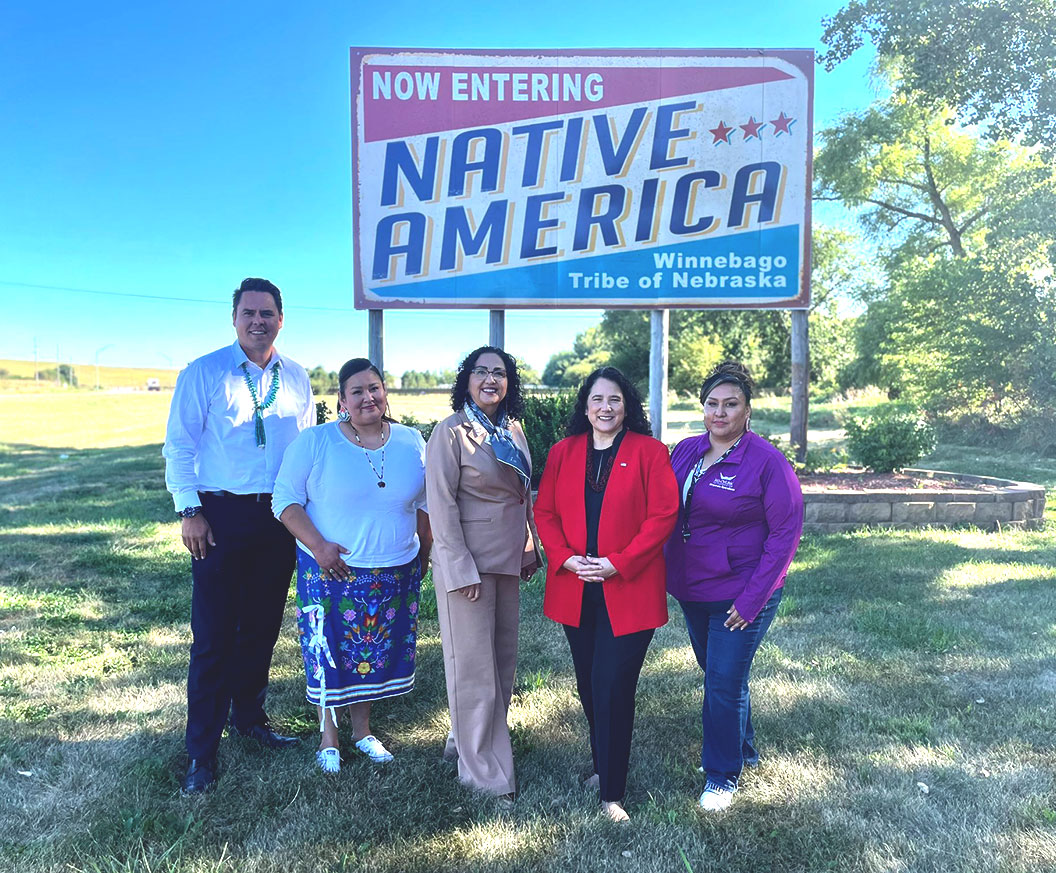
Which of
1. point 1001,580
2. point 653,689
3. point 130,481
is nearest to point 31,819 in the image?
point 653,689

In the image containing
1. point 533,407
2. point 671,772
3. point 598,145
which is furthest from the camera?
point 533,407

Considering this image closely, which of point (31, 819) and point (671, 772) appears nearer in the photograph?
point (31, 819)

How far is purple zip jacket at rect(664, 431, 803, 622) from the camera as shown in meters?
2.80

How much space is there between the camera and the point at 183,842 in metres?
2.71

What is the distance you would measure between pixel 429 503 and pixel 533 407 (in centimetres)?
527

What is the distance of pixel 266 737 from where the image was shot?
138 inches

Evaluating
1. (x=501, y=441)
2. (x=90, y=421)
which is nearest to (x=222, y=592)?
(x=501, y=441)

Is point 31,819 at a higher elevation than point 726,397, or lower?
lower

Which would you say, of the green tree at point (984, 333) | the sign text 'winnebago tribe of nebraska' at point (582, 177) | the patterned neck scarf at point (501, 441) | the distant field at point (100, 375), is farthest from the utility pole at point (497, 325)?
the distant field at point (100, 375)

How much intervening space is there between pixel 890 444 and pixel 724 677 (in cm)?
696

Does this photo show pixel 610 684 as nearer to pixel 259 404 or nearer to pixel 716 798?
pixel 716 798

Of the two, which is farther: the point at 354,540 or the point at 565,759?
the point at 565,759

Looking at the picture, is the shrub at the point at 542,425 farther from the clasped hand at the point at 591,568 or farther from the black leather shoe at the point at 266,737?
the clasped hand at the point at 591,568

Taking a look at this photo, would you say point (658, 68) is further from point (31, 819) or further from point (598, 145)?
point (31, 819)
